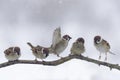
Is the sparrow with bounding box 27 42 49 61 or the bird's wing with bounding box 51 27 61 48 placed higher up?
the bird's wing with bounding box 51 27 61 48


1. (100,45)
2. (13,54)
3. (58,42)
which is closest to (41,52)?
(13,54)

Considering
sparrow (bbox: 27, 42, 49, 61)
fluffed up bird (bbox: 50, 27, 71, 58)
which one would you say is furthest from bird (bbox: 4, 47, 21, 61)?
fluffed up bird (bbox: 50, 27, 71, 58)

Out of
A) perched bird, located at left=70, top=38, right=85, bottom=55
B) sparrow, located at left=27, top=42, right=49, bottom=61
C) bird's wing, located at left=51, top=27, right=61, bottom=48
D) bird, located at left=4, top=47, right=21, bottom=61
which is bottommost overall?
bird, located at left=4, top=47, right=21, bottom=61

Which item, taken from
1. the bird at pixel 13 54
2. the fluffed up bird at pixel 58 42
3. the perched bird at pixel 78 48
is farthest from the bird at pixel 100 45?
the bird at pixel 13 54

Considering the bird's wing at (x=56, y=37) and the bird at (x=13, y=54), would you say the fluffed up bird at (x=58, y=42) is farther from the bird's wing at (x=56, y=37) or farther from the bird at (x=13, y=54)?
the bird at (x=13, y=54)

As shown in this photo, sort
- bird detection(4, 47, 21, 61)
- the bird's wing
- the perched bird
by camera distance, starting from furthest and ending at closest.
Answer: bird detection(4, 47, 21, 61) → the perched bird → the bird's wing

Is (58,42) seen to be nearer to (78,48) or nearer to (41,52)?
(78,48)

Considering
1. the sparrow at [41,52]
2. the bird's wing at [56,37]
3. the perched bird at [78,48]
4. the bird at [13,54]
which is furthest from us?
the bird at [13,54]

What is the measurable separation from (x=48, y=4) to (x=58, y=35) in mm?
8851

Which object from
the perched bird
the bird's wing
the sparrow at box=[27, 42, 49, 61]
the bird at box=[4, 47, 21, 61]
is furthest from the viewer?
the bird at box=[4, 47, 21, 61]

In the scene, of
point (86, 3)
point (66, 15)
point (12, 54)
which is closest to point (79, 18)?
point (66, 15)

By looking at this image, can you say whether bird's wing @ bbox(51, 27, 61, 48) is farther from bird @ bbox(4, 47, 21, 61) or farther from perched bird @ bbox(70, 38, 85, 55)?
bird @ bbox(4, 47, 21, 61)

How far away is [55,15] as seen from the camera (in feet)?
49.1

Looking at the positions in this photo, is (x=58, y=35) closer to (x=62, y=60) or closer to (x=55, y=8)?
(x=62, y=60)
